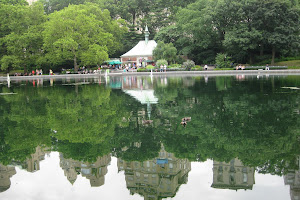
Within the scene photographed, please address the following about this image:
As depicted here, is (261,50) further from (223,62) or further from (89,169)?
(89,169)

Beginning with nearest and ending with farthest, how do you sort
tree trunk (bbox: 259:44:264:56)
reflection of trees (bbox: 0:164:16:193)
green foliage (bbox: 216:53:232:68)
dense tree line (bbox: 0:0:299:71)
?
1. reflection of trees (bbox: 0:164:16:193)
2. dense tree line (bbox: 0:0:299:71)
3. green foliage (bbox: 216:53:232:68)
4. tree trunk (bbox: 259:44:264:56)

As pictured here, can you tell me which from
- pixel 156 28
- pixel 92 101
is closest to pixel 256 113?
pixel 92 101

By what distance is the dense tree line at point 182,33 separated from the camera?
42.8 meters

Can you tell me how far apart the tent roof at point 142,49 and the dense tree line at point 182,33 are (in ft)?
11.5

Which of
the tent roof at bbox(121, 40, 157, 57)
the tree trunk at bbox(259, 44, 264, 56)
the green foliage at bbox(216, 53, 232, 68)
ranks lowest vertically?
the green foliage at bbox(216, 53, 232, 68)

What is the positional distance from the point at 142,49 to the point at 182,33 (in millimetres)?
9555

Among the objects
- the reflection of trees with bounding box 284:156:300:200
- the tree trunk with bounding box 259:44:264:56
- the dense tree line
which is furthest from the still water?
the tree trunk with bounding box 259:44:264:56

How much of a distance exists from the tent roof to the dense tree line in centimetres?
352

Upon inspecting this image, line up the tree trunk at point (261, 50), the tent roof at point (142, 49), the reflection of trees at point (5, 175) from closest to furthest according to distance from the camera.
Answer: the reflection of trees at point (5, 175) < the tree trunk at point (261, 50) < the tent roof at point (142, 49)

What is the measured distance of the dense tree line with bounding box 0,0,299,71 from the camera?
42.8m

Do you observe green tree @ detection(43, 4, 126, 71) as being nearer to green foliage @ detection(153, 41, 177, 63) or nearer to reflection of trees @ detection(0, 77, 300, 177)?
green foliage @ detection(153, 41, 177, 63)

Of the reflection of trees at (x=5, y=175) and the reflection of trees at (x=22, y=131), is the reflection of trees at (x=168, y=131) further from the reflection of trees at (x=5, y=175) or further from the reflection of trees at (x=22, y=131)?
the reflection of trees at (x=5, y=175)

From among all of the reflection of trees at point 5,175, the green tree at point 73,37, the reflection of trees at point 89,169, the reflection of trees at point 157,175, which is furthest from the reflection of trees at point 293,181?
the green tree at point 73,37

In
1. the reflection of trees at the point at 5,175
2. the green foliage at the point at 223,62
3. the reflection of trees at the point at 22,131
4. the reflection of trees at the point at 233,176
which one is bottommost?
the reflection of trees at the point at 5,175
